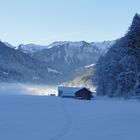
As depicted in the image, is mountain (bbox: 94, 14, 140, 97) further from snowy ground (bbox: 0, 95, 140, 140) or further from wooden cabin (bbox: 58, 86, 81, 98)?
snowy ground (bbox: 0, 95, 140, 140)

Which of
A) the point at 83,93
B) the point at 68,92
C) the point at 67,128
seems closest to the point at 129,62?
the point at 83,93

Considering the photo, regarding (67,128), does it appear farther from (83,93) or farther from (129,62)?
(83,93)

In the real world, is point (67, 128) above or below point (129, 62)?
below

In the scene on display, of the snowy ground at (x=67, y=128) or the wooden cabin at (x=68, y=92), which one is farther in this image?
the wooden cabin at (x=68, y=92)

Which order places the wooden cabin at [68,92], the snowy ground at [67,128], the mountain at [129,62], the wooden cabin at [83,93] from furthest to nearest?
the wooden cabin at [68,92] → the wooden cabin at [83,93] → the mountain at [129,62] → the snowy ground at [67,128]

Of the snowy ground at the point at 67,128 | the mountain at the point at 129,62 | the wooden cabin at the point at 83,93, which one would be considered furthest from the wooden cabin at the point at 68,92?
the snowy ground at the point at 67,128

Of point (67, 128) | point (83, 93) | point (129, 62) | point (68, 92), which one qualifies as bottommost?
point (67, 128)

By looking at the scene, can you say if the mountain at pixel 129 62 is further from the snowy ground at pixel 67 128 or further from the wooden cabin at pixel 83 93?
the snowy ground at pixel 67 128

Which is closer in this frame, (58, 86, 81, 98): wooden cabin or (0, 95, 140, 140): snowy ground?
(0, 95, 140, 140): snowy ground

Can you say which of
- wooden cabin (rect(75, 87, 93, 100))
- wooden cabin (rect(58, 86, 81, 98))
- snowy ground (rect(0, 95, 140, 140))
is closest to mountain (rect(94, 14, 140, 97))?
wooden cabin (rect(75, 87, 93, 100))

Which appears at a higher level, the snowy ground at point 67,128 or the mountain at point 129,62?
the mountain at point 129,62

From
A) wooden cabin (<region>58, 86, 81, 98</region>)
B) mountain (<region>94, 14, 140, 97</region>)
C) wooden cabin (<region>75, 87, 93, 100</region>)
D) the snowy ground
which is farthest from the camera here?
wooden cabin (<region>58, 86, 81, 98</region>)

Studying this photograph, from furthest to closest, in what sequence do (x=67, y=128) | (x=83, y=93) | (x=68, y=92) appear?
(x=68, y=92) < (x=83, y=93) < (x=67, y=128)

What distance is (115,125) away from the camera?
2506cm
